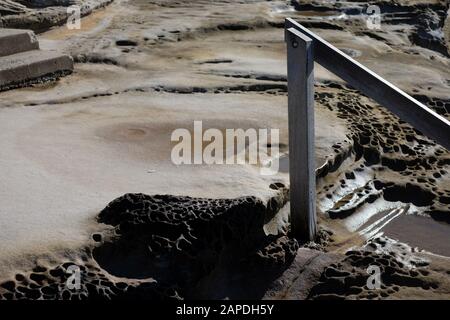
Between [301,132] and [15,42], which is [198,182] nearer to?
[301,132]

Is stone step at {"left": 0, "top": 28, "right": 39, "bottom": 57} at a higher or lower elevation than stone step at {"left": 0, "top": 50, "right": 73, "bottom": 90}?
higher

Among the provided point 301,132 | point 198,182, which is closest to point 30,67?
point 198,182

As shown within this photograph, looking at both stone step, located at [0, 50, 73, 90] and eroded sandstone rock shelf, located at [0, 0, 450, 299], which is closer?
eroded sandstone rock shelf, located at [0, 0, 450, 299]

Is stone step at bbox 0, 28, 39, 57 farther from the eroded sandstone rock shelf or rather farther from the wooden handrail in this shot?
the wooden handrail

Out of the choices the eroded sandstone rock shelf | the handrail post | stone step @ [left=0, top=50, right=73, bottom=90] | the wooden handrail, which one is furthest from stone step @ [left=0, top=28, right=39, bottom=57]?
the handrail post

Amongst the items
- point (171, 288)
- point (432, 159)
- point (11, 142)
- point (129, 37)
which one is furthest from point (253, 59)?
point (171, 288)

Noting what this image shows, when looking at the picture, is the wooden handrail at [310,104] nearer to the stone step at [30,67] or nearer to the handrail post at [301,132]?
the handrail post at [301,132]

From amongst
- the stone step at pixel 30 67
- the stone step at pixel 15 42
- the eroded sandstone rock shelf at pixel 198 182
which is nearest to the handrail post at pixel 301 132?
the eroded sandstone rock shelf at pixel 198 182
